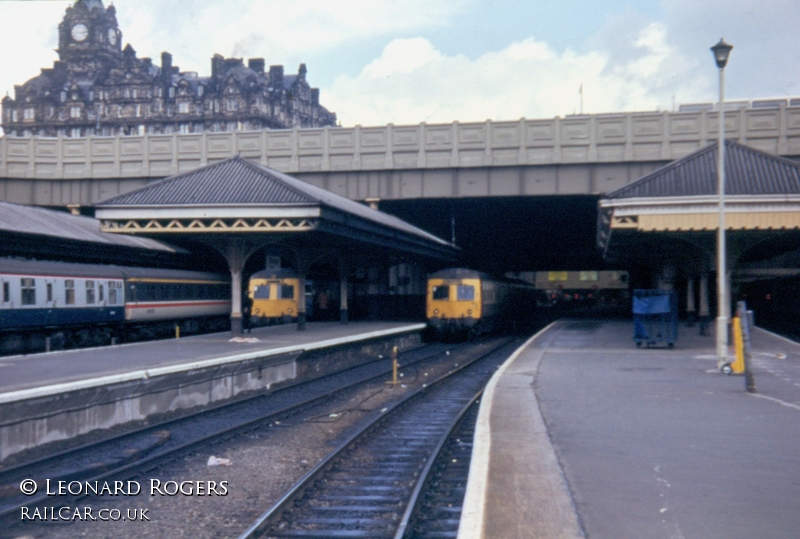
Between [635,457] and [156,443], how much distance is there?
23.3 feet

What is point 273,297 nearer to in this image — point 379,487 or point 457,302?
point 457,302

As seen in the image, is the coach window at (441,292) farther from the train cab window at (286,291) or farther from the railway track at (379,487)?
the railway track at (379,487)

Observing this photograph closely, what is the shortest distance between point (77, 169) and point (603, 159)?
23.6 metres

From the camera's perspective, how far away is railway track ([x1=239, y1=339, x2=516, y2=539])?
25.9 ft

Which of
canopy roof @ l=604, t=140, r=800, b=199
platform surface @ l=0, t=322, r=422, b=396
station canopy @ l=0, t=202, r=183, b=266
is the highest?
canopy roof @ l=604, t=140, r=800, b=199

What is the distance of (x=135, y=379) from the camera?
555 inches

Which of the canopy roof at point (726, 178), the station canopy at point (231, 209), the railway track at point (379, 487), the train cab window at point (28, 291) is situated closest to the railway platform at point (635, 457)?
the railway track at point (379, 487)

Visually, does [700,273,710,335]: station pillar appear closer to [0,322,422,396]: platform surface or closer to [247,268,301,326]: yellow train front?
[0,322,422,396]: platform surface

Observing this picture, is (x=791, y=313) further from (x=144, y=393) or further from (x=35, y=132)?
(x=35, y=132)

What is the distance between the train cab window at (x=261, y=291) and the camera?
1533 inches

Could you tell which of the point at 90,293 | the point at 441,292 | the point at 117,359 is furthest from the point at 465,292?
the point at 117,359

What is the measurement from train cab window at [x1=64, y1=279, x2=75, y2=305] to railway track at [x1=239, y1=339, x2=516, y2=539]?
13.5 metres

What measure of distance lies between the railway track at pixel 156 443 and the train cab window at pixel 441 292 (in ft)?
50.3
